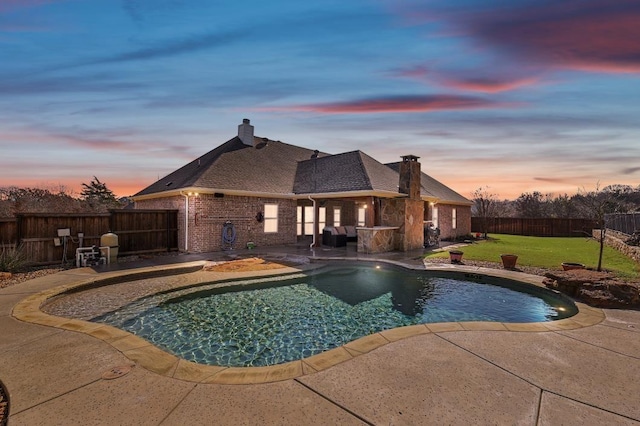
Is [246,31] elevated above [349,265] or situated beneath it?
elevated above

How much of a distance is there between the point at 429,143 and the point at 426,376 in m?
15.8

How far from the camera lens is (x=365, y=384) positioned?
3008 millimetres

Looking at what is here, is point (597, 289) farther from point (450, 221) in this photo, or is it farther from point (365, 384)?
point (450, 221)

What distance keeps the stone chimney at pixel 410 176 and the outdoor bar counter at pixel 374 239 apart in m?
2.09

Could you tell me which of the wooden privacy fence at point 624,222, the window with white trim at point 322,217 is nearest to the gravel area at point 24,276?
the window with white trim at point 322,217

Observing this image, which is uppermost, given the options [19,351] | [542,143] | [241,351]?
[542,143]

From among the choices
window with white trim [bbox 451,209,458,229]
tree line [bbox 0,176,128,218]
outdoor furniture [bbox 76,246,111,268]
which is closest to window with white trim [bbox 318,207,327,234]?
window with white trim [bbox 451,209,458,229]

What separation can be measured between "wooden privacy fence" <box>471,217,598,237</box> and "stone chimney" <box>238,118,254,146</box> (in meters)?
21.6

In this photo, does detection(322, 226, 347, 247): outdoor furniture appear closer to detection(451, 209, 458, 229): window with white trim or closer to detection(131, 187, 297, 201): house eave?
detection(131, 187, 297, 201): house eave

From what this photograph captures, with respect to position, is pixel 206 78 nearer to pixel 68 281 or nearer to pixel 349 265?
pixel 68 281

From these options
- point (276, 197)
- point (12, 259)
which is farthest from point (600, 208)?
point (12, 259)

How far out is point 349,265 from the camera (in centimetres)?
1097

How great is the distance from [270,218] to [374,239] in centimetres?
560

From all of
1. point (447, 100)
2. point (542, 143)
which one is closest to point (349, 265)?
point (447, 100)
